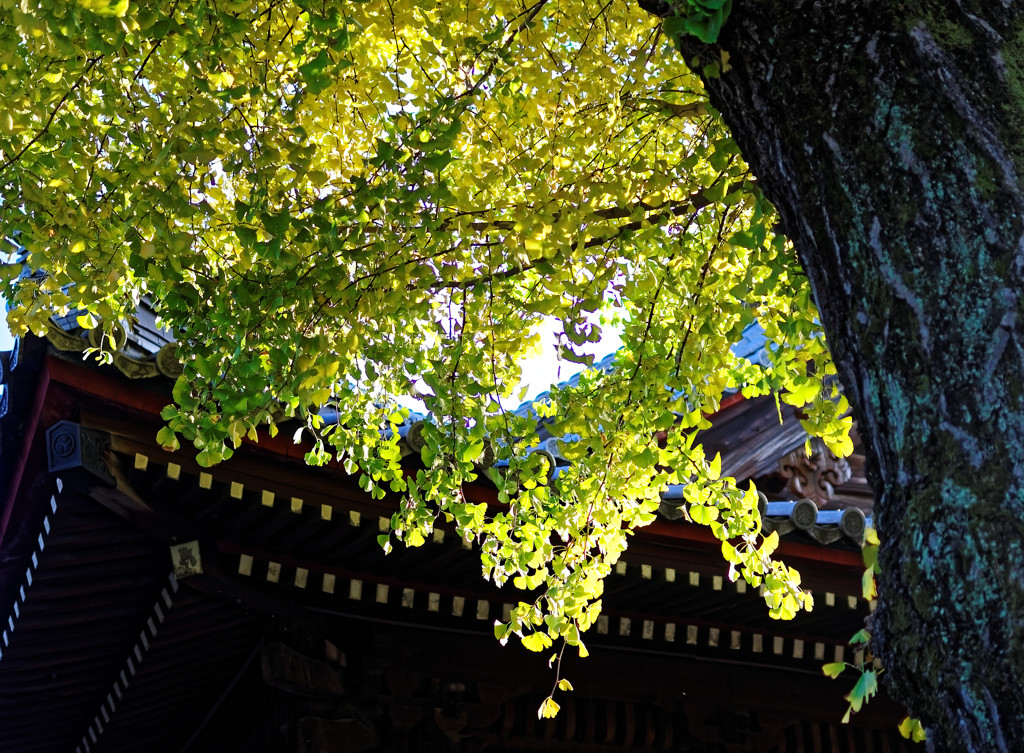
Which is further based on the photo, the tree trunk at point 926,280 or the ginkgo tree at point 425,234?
the ginkgo tree at point 425,234

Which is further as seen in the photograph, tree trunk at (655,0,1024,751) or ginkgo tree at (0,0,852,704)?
ginkgo tree at (0,0,852,704)

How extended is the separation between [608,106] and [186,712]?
4.93 metres

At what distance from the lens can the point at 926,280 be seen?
160cm

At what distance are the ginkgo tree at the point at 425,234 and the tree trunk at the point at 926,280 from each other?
1195 millimetres

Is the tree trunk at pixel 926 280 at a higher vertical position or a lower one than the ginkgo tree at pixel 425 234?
lower

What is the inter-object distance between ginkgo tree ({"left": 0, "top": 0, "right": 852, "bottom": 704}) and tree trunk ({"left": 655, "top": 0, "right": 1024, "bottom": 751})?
1.20 m

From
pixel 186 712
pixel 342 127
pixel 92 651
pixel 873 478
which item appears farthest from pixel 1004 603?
pixel 186 712

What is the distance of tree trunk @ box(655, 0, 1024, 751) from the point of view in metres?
1.45

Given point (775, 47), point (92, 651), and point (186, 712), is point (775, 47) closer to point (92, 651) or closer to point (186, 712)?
point (92, 651)

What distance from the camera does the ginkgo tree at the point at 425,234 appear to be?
10.6 feet

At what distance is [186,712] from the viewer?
665 cm

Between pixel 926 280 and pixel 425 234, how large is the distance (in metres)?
1.87

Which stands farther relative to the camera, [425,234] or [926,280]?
[425,234]

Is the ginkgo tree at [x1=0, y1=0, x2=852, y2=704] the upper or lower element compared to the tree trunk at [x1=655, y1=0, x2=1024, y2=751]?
upper
